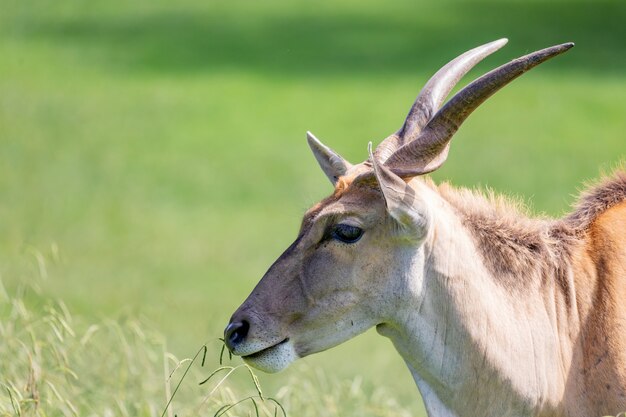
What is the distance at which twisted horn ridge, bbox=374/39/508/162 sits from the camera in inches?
247

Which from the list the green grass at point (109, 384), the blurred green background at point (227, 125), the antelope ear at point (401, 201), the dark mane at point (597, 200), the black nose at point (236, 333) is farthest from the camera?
the blurred green background at point (227, 125)

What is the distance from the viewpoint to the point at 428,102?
6512 mm

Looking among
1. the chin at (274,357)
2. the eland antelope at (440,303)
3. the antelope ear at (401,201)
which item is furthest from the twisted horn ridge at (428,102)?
the chin at (274,357)

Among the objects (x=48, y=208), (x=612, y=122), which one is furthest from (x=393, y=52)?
(x=48, y=208)

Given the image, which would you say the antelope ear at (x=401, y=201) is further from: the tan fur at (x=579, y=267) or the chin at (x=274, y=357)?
the chin at (x=274, y=357)

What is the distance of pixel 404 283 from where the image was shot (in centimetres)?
579

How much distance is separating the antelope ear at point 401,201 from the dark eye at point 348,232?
0.21 m

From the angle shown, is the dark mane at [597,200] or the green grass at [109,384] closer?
the dark mane at [597,200]

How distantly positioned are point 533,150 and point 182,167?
6.38 meters

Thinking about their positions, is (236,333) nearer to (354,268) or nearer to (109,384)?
(354,268)

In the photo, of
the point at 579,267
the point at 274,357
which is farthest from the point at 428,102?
the point at 274,357

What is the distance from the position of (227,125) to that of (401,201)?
19110 millimetres

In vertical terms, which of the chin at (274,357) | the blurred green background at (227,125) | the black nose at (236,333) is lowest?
the blurred green background at (227,125)

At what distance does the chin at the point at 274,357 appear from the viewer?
5.80 meters
